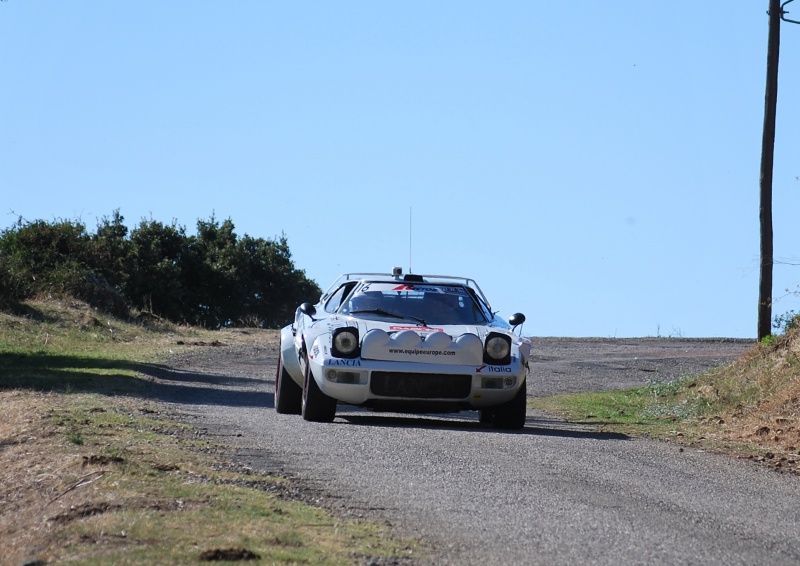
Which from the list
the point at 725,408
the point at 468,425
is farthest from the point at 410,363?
the point at 725,408

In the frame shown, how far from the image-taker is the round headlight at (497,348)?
11.9 metres

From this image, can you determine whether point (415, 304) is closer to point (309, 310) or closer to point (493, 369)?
point (309, 310)

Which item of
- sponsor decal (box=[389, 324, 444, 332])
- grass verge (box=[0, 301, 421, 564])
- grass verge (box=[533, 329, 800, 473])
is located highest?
sponsor decal (box=[389, 324, 444, 332])

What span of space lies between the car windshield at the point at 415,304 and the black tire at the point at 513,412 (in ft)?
3.23

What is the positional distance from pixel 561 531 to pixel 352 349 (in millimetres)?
5446

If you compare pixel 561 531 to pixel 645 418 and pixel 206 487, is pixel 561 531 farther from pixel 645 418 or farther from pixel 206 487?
pixel 645 418

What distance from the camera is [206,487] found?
297 inches

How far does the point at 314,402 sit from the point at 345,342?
76 centimetres

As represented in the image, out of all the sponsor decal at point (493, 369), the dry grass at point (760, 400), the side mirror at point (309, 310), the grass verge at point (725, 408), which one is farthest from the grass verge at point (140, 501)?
the dry grass at point (760, 400)

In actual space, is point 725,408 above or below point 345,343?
below

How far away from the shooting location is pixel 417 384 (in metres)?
11.7

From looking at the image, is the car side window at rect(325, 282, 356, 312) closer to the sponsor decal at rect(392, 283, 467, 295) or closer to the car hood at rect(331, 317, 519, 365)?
the sponsor decal at rect(392, 283, 467, 295)

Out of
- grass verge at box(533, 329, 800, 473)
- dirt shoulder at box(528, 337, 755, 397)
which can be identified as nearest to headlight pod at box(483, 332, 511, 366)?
grass verge at box(533, 329, 800, 473)

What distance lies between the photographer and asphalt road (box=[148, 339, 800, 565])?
20.2ft
